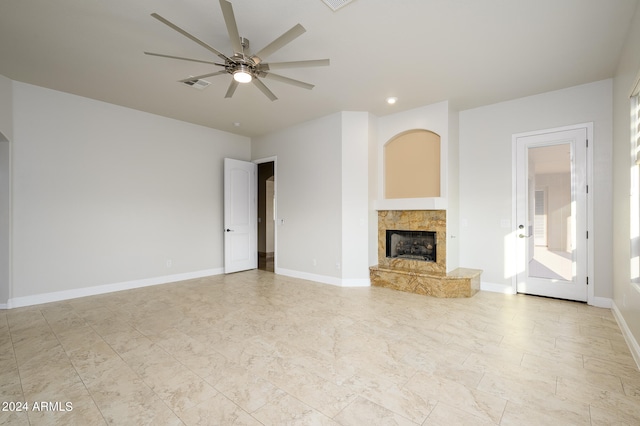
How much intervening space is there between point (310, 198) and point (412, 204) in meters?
1.86

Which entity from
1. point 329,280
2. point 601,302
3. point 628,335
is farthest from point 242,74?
point 601,302

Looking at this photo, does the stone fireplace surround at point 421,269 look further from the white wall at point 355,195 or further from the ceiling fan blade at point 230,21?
the ceiling fan blade at point 230,21

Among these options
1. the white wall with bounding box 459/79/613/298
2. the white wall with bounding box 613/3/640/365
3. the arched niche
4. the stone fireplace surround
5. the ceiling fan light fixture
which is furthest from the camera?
the arched niche

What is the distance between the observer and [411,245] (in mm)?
4988

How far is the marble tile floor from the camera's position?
183 centimetres

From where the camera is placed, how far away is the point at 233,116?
203 inches

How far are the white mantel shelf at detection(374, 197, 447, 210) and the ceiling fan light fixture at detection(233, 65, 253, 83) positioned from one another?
3062mm

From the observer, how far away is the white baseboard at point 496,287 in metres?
4.47

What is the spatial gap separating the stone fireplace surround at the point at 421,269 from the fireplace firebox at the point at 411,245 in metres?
0.11

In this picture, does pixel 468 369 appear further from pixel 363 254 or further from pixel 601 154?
pixel 601 154

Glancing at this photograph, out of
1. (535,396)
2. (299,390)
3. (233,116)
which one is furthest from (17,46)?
(535,396)

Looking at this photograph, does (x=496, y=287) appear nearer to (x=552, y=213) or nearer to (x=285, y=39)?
(x=552, y=213)

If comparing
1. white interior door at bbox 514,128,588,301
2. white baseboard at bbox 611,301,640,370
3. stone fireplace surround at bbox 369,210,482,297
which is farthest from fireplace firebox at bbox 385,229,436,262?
white baseboard at bbox 611,301,640,370

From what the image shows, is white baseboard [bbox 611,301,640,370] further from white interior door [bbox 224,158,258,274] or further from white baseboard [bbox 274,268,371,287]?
white interior door [bbox 224,158,258,274]
